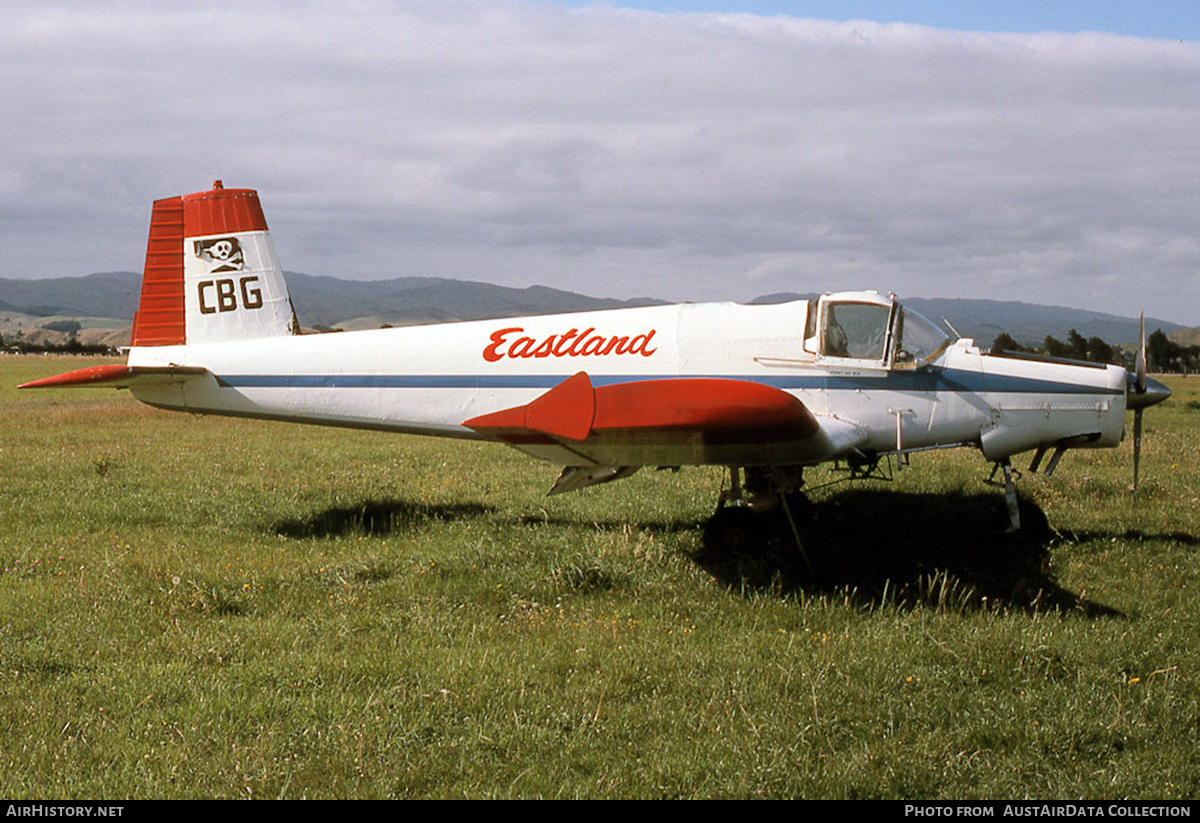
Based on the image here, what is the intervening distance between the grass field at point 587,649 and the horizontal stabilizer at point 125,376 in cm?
139

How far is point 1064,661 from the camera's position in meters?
5.50

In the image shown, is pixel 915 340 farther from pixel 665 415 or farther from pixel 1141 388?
pixel 665 415

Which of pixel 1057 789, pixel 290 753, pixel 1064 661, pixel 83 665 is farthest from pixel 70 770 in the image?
pixel 1064 661

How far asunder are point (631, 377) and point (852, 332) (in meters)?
1.94

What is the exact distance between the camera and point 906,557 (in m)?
8.10

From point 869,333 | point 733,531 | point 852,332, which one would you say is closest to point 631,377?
point 733,531

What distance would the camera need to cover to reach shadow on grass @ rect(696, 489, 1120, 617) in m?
6.98

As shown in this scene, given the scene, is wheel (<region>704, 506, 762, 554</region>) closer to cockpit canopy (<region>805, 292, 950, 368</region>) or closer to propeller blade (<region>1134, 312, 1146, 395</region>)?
cockpit canopy (<region>805, 292, 950, 368</region>)

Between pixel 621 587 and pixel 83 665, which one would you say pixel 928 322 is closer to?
pixel 621 587

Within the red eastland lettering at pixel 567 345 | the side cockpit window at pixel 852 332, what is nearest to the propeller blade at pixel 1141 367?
the side cockpit window at pixel 852 332

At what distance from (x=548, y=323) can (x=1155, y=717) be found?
18.2 ft

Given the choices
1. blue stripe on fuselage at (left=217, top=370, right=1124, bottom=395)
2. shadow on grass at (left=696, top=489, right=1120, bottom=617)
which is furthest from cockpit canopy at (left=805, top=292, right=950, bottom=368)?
shadow on grass at (left=696, top=489, right=1120, bottom=617)

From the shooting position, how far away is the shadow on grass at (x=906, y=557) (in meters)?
6.98

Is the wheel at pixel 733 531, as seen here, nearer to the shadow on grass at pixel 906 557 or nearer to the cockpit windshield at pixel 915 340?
the shadow on grass at pixel 906 557
